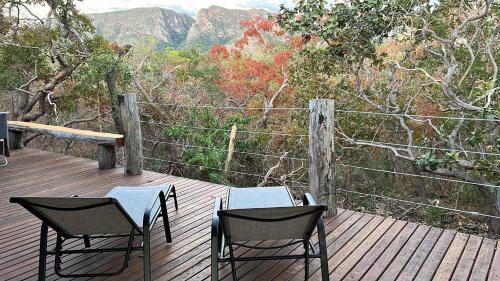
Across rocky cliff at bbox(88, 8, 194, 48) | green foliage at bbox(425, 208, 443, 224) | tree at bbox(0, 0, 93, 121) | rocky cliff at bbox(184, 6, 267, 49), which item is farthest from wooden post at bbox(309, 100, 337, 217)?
rocky cliff at bbox(88, 8, 194, 48)

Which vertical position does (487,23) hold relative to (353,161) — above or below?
above

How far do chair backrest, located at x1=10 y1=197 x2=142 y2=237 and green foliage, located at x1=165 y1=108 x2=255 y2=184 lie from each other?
183 inches

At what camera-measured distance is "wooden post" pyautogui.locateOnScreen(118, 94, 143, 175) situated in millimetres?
4305

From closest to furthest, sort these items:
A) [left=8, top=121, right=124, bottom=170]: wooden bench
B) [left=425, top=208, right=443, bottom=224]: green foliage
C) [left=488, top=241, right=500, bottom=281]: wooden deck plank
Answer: [left=488, top=241, right=500, bottom=281]: wooden deck plank < [left=8, top=121, right=124, bottom=170]: wooden bench < [left=425, top=208, right=443, bottom=224]: green foliage

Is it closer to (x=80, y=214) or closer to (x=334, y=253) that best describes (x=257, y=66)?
(x=334, y=253)

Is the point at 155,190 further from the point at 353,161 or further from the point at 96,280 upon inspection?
the point at 353,161

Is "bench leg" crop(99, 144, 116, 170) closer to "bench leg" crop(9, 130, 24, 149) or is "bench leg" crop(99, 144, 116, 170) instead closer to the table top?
"bench leg" crop(9, 130, 24, 149)

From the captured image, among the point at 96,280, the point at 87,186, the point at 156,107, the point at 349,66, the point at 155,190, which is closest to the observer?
the point at 96,280

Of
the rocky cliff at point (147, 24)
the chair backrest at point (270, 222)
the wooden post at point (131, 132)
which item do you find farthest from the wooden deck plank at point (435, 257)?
the rocky cliff at point (147, 24)

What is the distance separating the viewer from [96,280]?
2.32 metres

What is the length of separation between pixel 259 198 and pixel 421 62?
519 cm

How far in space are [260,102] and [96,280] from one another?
866 cm

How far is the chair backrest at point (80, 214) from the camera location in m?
2.01

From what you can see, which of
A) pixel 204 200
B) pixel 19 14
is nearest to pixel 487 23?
pixel 204 200
